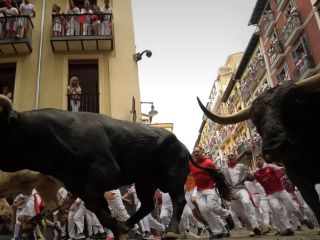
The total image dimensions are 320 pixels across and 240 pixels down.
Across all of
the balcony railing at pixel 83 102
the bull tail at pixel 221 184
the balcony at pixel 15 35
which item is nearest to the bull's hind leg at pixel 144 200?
the bull tail at pixel 221 184

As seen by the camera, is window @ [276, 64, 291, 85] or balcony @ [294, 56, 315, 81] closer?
balcony @ [294, 56, 315, 81]

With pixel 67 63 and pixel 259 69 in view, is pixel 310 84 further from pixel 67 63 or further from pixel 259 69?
pixel 259 69

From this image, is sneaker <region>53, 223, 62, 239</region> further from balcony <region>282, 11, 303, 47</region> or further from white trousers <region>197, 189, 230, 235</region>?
balcony <region>282, 11, 303, 47</region>

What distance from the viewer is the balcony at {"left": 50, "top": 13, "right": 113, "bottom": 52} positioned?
14.4m

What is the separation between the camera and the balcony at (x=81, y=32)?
14398 mm

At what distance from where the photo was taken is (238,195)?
9.92 meters

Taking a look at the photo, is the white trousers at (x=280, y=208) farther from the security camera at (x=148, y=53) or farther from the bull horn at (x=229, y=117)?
the security camera at (x=148, y=53)

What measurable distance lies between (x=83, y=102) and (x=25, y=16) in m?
3.87

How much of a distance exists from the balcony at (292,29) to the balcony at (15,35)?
17.6 meters

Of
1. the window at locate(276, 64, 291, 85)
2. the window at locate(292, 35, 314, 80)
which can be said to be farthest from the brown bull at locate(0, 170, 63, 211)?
the window at locate(276, 64, 291, 85)

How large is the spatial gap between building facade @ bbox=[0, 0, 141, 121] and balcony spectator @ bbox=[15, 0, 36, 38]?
40mm

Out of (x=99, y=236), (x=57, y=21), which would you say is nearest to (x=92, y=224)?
(x=99, y=236)

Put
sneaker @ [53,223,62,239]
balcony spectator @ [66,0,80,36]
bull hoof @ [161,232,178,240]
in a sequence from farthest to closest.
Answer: balcony spectator @ [66,0,80,36], sneaker @ [53,223,62,239], bull hoof @ [161,232,178,240]

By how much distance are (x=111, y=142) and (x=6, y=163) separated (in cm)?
120
